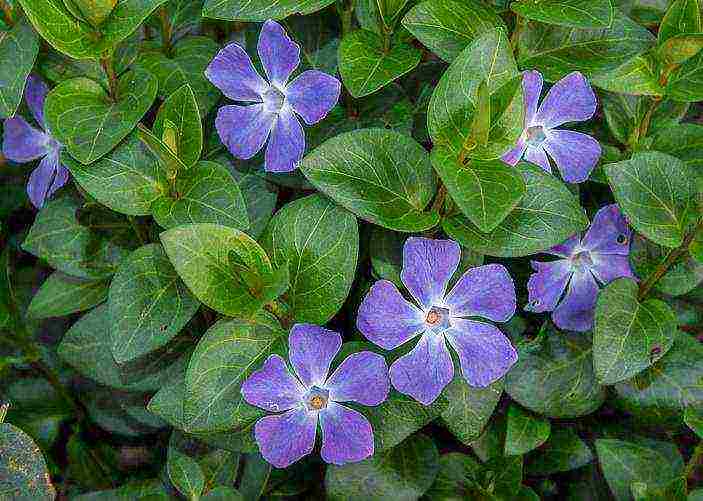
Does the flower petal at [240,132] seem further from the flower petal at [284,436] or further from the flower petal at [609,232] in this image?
the flower petal at [609,232]

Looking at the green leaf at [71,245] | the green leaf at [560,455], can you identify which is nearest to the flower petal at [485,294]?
the green leaf at [560,455]

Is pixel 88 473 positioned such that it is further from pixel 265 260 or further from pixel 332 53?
pixel 332 53

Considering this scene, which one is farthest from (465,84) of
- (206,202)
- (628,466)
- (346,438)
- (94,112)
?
(628,466)

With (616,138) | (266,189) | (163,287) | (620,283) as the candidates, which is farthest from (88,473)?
(616,138)

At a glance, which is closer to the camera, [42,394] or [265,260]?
[265,260]

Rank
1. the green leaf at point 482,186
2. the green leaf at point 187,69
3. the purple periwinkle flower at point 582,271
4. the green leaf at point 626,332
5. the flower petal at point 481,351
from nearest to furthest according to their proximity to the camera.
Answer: the green leaf at point 482,186
the flower petal at point 481,351
the green leaf at point 626,332
the purple periwinkle flower at point 582,271
the green leaf at point 187,69

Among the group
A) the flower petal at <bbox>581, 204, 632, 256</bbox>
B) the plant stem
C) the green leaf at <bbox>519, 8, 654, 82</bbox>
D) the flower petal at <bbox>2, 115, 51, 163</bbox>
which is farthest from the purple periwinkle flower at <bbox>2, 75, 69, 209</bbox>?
the plant stem

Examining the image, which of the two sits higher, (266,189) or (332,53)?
(332,53)
